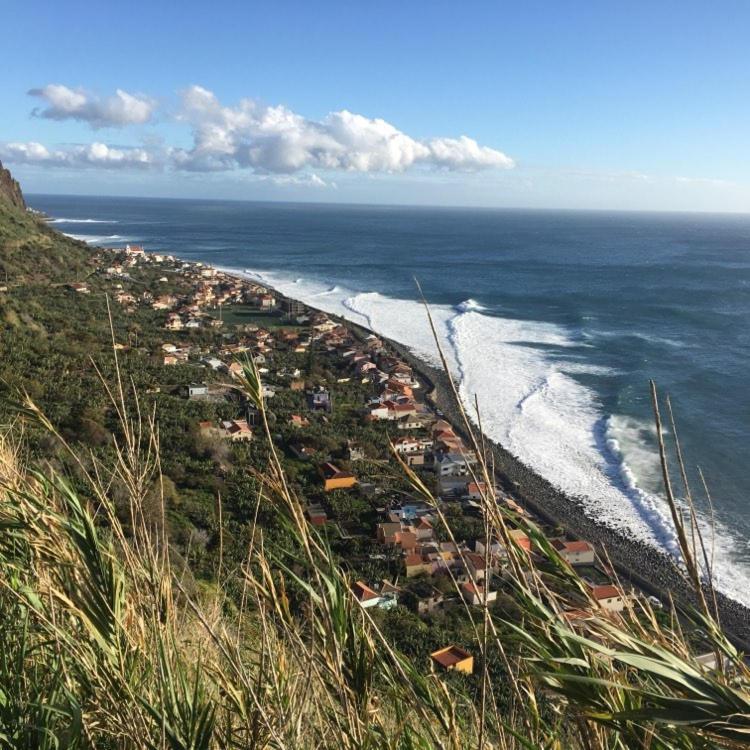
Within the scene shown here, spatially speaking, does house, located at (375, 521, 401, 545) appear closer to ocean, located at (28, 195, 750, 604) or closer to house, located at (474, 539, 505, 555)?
house, located at (474, 539, 505, 555)

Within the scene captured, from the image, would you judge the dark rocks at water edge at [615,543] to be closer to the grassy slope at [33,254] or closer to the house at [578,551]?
the house at [578,551]

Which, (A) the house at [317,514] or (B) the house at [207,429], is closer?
(A) the house at [317,514]

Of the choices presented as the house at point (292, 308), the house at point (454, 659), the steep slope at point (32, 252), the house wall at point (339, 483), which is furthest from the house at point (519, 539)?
the house at point (292, 308)

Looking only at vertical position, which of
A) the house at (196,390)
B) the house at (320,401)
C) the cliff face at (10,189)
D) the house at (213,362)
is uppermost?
the cliff face at (10,189)

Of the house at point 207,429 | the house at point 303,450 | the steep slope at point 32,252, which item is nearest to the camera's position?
the house at point 207,429

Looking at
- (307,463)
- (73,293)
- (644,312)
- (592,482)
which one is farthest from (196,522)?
(644,312)

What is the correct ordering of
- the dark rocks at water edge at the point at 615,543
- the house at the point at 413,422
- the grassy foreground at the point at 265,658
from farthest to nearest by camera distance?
the house at the point at 413,422 < the dark rocks at water edge at the point at 615,543 < the grassy foreground at the point at 265,658
